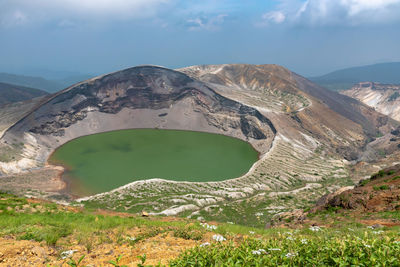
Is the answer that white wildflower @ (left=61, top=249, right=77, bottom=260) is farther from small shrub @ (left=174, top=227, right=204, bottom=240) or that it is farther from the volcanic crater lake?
the volcanic crater lake

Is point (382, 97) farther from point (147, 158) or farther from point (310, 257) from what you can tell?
point (310, 257)

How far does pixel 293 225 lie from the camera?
1747 centimetres

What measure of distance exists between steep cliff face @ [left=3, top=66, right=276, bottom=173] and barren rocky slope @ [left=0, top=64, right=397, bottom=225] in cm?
40

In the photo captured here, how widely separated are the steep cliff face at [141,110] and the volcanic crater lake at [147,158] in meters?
5.16

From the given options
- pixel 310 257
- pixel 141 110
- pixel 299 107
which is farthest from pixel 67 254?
pixel 141 110

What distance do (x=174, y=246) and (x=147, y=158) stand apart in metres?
62.0

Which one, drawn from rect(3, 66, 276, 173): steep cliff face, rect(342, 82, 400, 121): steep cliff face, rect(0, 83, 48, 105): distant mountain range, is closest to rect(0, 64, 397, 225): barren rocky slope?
rect(3, 66, 276, 173): steep cliff face

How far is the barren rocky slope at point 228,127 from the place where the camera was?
40156mm

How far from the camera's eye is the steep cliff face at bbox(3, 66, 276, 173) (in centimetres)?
8425

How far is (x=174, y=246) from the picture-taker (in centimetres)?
937

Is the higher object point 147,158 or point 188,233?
point 188,233

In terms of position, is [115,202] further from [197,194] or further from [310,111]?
[310,111]

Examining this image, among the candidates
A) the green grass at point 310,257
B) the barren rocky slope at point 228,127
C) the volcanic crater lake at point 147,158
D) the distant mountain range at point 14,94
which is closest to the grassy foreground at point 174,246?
the green grass at point 310,257

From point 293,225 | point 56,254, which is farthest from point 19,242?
point 293,225
